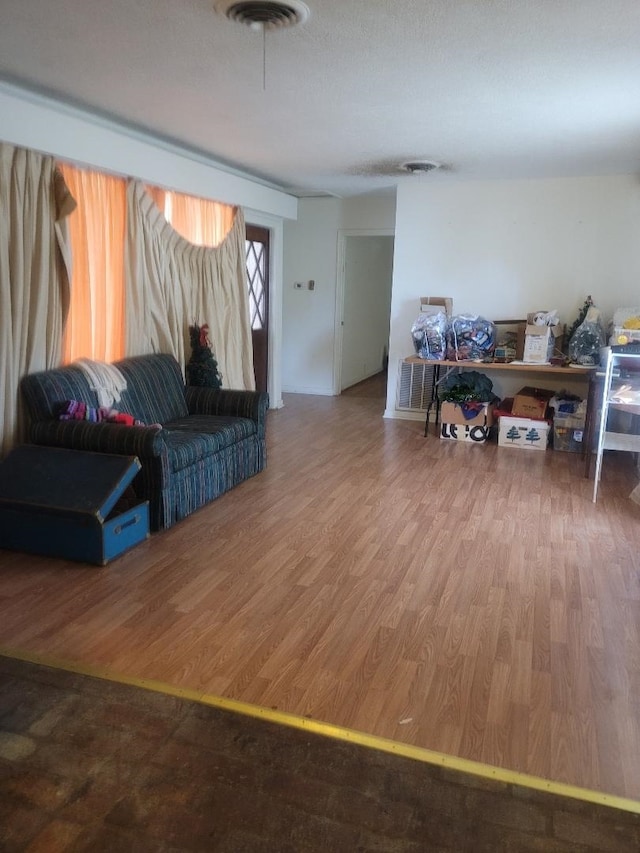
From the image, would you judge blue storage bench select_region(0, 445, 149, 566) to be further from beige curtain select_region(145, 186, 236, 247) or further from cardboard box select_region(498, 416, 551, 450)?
cardboard box select_region(498, 416, 551, 450)

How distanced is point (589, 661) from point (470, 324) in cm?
397

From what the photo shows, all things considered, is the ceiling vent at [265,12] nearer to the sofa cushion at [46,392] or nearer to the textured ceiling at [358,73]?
the textured ceiling at [358,73]

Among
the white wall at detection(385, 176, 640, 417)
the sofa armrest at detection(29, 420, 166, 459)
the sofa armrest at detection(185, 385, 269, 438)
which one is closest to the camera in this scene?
the sofa armrest at detection(29, 420, 166, 459)

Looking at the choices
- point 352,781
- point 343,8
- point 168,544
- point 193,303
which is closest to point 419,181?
point 193,303

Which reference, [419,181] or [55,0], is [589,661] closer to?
[55,0]

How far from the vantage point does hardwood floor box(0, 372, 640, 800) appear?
2.16m

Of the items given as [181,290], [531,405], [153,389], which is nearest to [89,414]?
[153,389]

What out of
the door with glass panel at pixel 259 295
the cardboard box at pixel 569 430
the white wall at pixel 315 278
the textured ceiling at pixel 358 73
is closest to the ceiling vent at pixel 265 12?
the textured ceiling at pixel 358 73

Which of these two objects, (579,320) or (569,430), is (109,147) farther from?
(569,430)

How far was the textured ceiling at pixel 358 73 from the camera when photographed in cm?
249

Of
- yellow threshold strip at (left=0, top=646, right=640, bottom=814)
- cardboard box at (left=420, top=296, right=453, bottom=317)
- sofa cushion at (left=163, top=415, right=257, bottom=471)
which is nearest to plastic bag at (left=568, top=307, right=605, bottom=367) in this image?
cardboard box at (left=420, top=296, right=453, bottom=317)

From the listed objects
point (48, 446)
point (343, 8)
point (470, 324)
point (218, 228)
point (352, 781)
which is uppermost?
point (343, 8)

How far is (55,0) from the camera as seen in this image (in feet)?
7.95

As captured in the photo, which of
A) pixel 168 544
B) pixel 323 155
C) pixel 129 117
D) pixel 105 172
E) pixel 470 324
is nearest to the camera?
pixel 168 544
